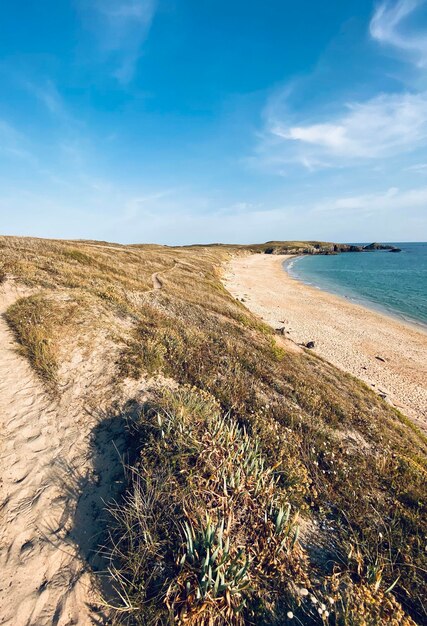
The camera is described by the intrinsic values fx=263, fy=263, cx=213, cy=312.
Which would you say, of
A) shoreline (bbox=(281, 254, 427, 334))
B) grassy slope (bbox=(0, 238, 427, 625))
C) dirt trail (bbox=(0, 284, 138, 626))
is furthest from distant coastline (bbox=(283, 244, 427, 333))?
dirt trail (bbox=(0, 284, 138, 626))

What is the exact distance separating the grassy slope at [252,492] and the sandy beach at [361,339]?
6855 millimetres

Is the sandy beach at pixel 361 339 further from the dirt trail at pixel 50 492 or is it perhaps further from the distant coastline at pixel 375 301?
the dirt trail at pixel 50 492

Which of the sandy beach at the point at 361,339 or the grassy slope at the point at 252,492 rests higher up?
the grassy slope at the point at 252,492

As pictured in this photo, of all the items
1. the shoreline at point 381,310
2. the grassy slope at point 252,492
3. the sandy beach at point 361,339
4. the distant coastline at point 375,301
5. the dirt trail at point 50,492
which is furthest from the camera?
the distant coastline at point 375,301

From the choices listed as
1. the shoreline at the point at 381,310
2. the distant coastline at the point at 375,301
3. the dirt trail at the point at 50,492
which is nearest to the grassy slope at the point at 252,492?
the dirt trail at the point at 50,492

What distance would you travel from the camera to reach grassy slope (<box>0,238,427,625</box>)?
13.1ft

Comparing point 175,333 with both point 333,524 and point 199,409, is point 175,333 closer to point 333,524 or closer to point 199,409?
point 199,409

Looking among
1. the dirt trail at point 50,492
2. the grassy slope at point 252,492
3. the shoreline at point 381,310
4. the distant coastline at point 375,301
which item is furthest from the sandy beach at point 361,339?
the dirt trail at point 50,492

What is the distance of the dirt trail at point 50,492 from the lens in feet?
13.5

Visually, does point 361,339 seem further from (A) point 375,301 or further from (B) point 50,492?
(B) point 50,492

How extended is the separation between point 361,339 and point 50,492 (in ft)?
93.7

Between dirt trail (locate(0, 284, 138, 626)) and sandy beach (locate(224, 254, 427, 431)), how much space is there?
16632mm

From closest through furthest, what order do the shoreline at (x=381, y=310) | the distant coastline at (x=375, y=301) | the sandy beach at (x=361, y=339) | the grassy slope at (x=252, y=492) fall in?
the grassy slope at (x=252, y=492) → the sandy beach at (x=361, y=339) → the shoreline at (x=381, y=310) → the distant coastline at (x=375, y=301)

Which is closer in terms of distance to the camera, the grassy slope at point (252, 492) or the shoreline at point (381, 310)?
the grassy slope at point (252, 492)
